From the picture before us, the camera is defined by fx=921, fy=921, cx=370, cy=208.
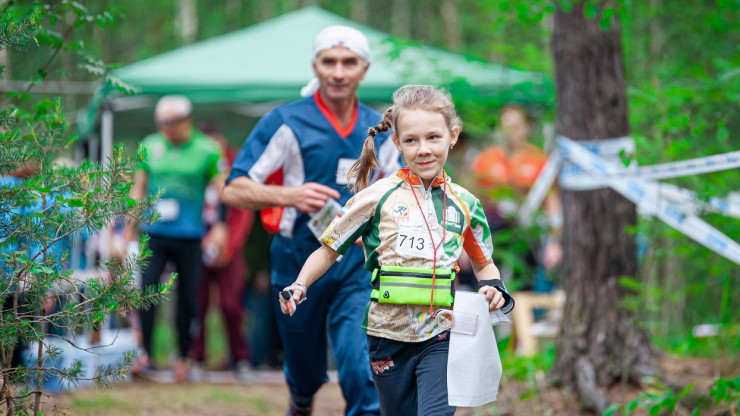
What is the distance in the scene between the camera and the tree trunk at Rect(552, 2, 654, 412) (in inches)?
224

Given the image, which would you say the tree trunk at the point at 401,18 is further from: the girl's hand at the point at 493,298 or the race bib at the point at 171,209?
the girl's hand at the point at 493,298

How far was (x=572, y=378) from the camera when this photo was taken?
19.0 ft

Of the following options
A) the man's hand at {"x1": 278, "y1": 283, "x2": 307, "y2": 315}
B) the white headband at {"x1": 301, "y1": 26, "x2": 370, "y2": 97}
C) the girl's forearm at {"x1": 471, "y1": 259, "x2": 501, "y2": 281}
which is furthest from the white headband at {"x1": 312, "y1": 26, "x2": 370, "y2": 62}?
the man's hand at {"x1": 278, "y1": 283, "x2": 307, "y2": 315}

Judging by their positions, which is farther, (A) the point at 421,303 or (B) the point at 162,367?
(B) the point at 162,367

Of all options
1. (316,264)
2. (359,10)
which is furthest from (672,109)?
(359,10)

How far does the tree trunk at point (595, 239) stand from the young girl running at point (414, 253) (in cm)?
246

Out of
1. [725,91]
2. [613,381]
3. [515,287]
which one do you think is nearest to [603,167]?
[725,91]

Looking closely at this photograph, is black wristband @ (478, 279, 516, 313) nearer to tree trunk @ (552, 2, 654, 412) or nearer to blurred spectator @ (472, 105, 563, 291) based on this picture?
tree trunk @ (552, 2, 654, 412)

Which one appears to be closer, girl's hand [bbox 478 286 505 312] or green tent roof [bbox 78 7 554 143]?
girl's hand [bbox 478 286 505 312]

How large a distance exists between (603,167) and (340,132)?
2.04 metres

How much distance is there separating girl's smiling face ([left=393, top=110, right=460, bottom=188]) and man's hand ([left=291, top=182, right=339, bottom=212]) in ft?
2.98

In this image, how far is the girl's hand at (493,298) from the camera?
3199mm

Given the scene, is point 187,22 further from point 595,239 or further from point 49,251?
point 49,251

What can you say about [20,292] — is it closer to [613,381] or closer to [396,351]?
[396,351]
